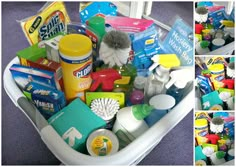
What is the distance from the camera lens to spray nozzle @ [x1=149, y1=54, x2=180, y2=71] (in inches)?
36.6

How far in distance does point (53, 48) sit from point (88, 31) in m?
0.11

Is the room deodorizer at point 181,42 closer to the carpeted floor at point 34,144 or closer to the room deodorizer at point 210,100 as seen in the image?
the room deodorizer at point 210,100

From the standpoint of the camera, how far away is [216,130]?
0.90 metres

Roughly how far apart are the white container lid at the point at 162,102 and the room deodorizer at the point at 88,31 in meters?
0.21

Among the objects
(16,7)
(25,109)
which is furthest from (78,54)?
(16,7)

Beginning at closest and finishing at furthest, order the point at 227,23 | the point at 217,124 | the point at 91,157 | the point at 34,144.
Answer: the point at 91,157 → the point at 217,124 → the point at 227,23 → the point at 34,144

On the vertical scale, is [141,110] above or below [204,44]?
below

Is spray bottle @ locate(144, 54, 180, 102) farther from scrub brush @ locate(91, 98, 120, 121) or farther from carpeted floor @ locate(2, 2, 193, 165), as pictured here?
carpeted floor @ locate(2, 2, 193, 165)

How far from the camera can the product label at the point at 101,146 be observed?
819 millimetres

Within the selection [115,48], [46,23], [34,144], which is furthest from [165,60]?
[34,144]

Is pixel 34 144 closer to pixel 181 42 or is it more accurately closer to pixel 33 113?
pixel 33 113

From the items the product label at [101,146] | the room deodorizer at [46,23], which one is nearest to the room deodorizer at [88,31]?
the room deodorizer at [46,23]

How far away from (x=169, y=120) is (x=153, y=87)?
0.11m

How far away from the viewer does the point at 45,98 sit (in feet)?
2.79
